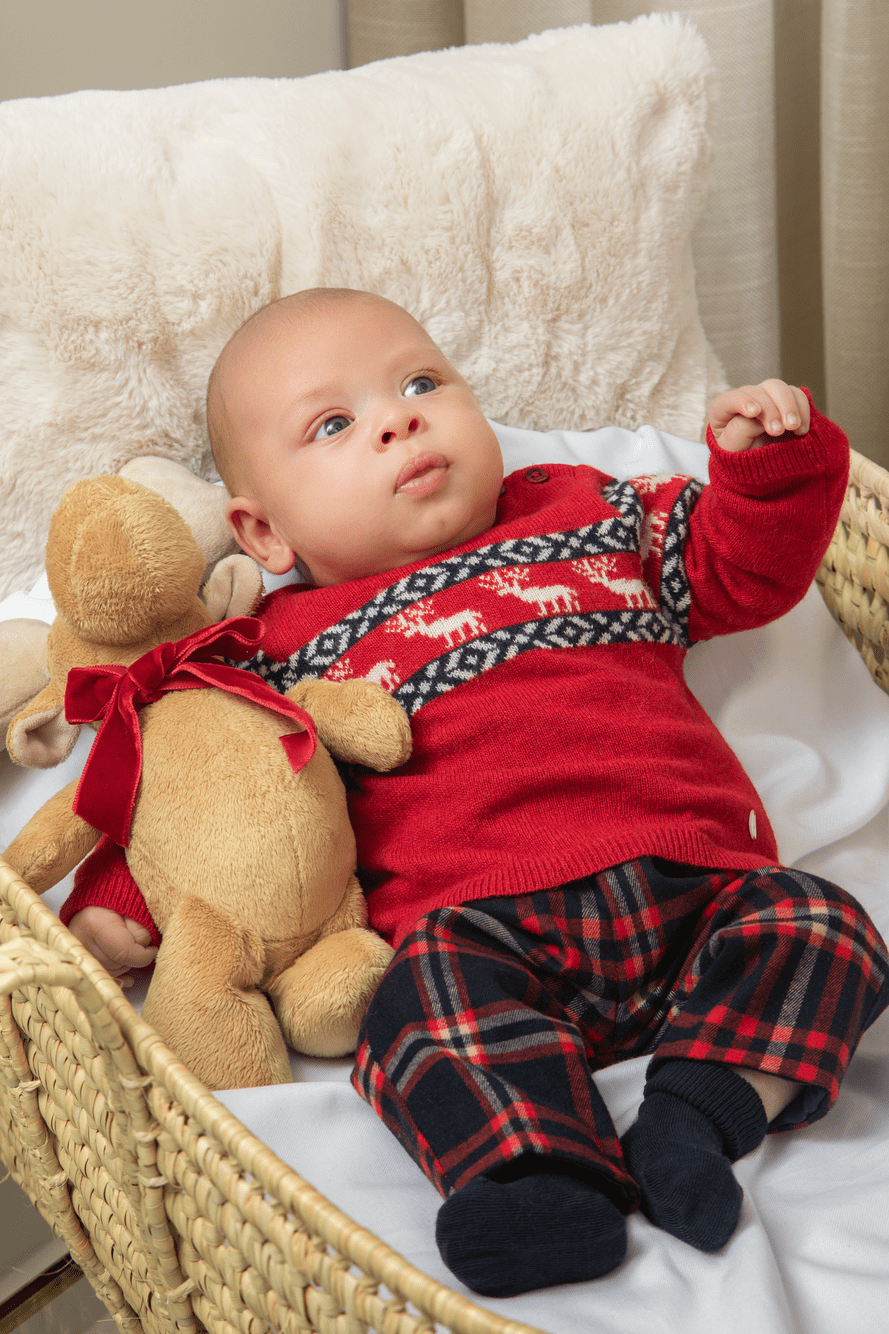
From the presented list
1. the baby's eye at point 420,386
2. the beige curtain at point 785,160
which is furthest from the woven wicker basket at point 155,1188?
the beige curtain at point 785,160

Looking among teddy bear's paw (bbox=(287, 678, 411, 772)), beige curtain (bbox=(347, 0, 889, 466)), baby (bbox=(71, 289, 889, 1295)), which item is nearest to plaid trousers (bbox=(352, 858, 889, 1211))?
baby (bbox=(71, 289, 889, 1295))

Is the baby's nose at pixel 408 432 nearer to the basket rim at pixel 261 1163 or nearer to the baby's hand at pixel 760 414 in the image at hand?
the baby's hand at pixel 760 414

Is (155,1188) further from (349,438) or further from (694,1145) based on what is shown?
(349,438)

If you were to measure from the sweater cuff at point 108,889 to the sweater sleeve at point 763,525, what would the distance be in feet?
1.58

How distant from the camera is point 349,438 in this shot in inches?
33.1

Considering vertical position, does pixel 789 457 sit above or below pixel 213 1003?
above

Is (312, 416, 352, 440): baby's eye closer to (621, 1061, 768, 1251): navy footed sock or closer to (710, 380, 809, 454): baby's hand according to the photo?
(710, 380, 809, 454): baby's hand

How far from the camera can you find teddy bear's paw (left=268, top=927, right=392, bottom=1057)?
26.8 inches

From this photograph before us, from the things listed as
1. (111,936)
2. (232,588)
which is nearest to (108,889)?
(111,936)

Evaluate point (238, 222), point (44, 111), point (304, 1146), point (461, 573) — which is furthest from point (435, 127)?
point (304, 1146)

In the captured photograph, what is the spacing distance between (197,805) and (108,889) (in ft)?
0.34

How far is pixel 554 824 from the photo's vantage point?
2.47 ft

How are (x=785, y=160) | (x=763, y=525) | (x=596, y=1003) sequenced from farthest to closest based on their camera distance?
(x=785, y=160) → (x=763, y=525) → (x=596, y=1003)

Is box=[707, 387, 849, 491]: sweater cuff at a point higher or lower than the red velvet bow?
higher
